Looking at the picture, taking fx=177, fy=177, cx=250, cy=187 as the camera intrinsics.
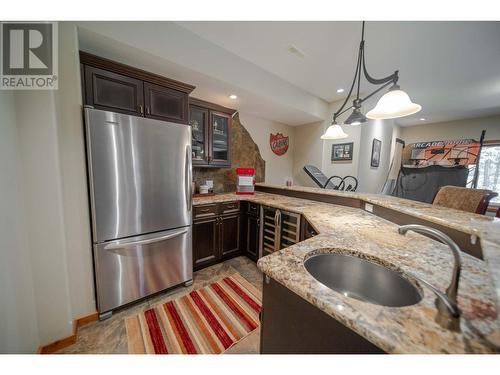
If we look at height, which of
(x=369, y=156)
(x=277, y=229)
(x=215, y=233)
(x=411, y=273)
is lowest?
(x=215, y=233)

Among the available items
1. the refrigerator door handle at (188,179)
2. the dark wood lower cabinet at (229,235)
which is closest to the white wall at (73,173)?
the refrigerator door handle at (188,179)

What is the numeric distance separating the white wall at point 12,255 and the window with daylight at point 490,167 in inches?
306

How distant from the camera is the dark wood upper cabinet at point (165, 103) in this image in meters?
1.75

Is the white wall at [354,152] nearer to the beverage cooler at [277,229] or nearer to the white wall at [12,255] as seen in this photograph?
the beverage cooler at [277,229]

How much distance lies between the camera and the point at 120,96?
63.3 inches

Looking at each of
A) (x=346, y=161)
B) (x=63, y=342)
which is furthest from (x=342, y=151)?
(x=63, y=342)

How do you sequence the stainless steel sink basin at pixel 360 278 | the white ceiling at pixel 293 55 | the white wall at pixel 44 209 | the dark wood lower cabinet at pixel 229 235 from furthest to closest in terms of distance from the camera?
the dark wood lower cabinet at pixel 229 235 → the white ceiling at pixel 293 55 → the white wall at pixel 44 209 → the stainless steel sink basin at pixel 360 278

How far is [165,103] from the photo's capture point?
1846 millimetres

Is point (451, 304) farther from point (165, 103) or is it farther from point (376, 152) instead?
point (376, 152)

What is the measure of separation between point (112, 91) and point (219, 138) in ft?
4.63

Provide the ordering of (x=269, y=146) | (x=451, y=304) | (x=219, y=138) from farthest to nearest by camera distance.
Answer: (x=269, y=146)
(x=219, y=138)
(x=451, y=304)

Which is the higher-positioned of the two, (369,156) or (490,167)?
(369,156)
